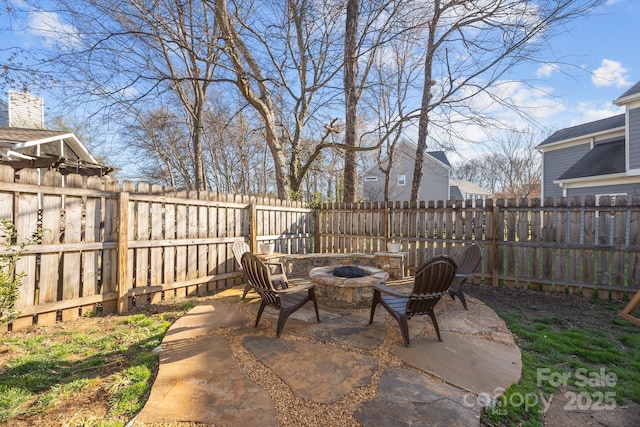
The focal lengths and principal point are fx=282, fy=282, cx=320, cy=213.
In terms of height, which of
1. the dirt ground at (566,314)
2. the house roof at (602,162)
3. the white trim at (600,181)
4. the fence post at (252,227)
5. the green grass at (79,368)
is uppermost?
the house roof at (602,162)

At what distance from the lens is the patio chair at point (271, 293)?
3014 mm

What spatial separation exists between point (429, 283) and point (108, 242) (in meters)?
4.06

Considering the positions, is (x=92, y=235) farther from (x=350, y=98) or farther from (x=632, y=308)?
(x=632, y=308)

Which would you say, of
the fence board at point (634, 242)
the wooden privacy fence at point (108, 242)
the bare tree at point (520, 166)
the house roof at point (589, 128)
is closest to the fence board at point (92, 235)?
the wooden privacy fence at point (108, 242)

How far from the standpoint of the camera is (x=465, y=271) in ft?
13.6

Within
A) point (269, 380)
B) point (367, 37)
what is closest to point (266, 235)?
point (269, 380)

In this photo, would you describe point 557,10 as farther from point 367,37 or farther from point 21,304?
point 21,304

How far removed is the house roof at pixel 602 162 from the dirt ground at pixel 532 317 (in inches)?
297

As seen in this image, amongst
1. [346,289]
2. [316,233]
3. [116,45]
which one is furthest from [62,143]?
[346,289]

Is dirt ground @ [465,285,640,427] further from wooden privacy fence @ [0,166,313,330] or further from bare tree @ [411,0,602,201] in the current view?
wooden privacy fence @ [0,166,313,330]

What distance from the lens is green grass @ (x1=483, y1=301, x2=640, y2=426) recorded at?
6.42 feet

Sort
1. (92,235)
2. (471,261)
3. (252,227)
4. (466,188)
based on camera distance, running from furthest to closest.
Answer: (466,188), (252,227), (471,261), (92,235)

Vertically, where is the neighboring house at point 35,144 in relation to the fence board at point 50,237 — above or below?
above

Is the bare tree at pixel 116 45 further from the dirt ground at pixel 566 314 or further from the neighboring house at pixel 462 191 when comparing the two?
the neighboring house at pixel 462 191
